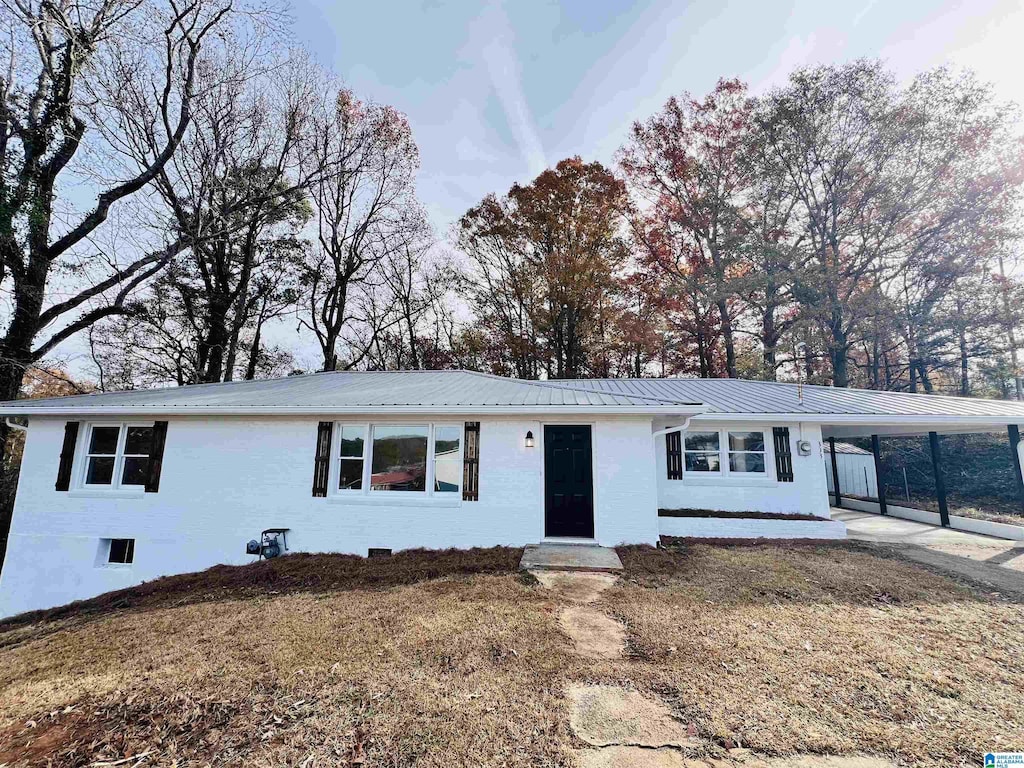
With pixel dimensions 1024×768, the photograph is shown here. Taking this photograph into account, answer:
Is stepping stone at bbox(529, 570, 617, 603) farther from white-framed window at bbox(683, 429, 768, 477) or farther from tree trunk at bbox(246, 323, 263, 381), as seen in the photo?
tree trunk at bbox(246, 323, 263, 381)

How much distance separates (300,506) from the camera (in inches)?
294

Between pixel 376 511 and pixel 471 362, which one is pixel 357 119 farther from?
pixel 376 511

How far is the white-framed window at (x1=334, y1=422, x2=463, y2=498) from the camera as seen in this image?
7453 millimetres

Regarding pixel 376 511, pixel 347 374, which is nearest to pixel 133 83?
pixel 347 374

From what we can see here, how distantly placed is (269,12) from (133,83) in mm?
4805

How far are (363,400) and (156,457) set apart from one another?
4276 millimetres

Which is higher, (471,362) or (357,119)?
(357,119)

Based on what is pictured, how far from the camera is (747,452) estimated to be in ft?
30.8

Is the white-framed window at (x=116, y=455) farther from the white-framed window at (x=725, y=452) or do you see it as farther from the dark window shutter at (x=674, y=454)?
the white-framed window at (x=725, y=452)

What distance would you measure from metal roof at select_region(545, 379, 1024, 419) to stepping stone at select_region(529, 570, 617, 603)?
13.0 ft

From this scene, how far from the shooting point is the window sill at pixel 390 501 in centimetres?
726

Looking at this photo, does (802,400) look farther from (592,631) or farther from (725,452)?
(592,631)

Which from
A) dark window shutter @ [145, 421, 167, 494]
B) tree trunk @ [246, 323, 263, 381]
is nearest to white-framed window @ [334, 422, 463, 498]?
dark window shutter @ [145, 421, 167, 494]

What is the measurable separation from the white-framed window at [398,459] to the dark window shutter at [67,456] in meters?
5.44
